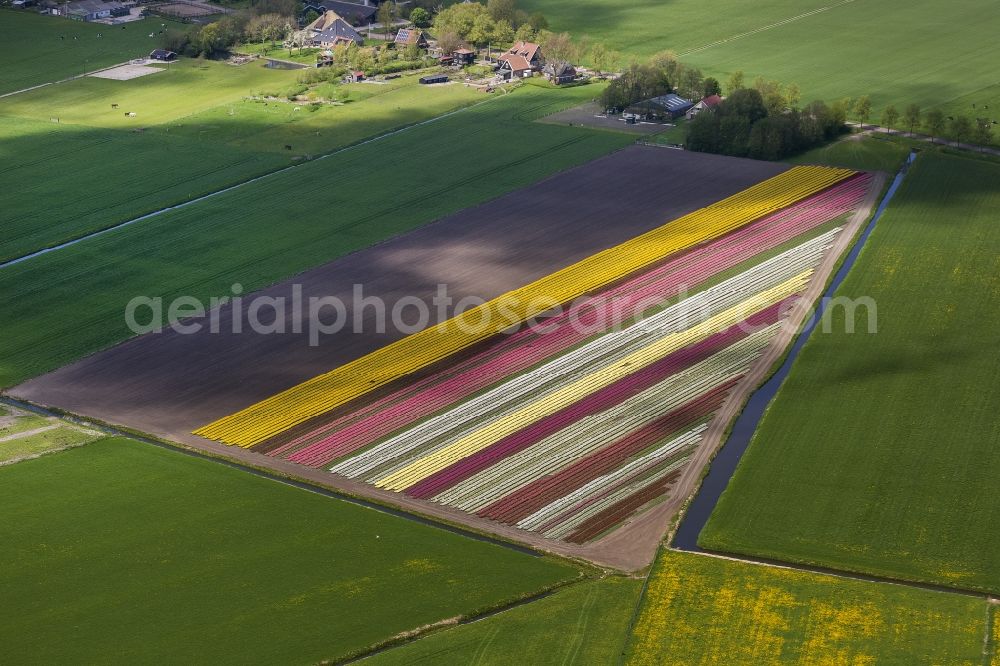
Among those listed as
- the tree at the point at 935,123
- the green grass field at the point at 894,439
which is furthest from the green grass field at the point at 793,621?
the tree at the point at 935,123

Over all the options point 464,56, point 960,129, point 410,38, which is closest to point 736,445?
point 960,129

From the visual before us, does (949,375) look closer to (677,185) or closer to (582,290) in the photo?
(582,290)

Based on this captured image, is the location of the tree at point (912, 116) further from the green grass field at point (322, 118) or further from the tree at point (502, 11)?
the tree at point (502, 11)

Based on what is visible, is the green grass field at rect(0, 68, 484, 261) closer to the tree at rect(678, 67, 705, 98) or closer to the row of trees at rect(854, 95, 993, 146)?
the tree at rect(678, 67, 705, 98)

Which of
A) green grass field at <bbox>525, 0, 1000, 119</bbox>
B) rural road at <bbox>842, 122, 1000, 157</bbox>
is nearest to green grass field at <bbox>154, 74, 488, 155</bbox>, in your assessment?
green grass field at <bbox>525, 0, 1000, 119</bbox>

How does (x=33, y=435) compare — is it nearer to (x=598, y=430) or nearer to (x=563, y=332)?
(x=598, y=430)

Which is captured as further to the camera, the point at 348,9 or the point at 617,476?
the point at 348,9
